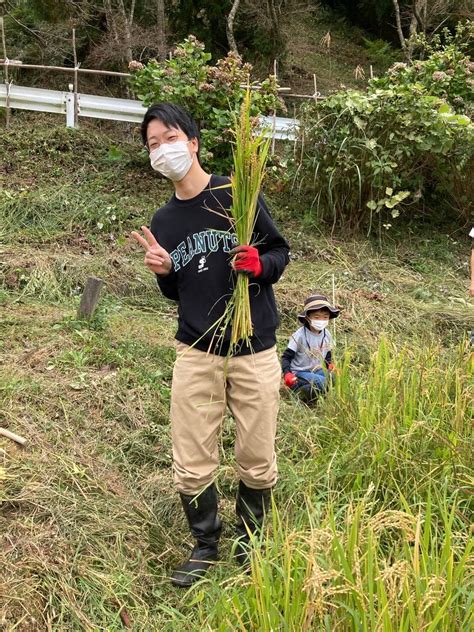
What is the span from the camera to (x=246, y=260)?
6.86 feet

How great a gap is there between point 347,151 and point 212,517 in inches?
183

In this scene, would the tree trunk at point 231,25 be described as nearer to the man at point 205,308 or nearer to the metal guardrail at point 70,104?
the metal guardrail at point 70,104

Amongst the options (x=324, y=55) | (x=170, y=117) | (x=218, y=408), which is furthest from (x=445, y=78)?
(x=324, y=55)

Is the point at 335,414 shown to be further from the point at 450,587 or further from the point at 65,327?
the point at 65,327

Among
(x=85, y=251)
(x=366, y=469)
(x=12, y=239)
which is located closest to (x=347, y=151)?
(x=85, y=251)

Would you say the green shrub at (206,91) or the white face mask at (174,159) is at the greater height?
the white face mask at (174,159)

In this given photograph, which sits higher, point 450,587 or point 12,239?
point 450,587

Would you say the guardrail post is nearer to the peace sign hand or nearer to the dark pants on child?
the dark pants on child

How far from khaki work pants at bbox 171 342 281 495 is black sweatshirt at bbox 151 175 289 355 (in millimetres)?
56

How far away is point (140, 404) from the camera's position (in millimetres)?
3387

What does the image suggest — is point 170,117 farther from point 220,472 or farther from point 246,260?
point 220,472

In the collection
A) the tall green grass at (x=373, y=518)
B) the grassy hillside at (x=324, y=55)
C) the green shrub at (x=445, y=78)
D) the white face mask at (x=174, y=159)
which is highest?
the white face mask at (x=174, y=159)

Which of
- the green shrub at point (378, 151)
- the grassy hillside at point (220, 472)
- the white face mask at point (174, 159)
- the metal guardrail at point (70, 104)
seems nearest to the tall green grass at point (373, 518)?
the grassy hillside at point (220, 472)

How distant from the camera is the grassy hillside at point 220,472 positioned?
171cm
